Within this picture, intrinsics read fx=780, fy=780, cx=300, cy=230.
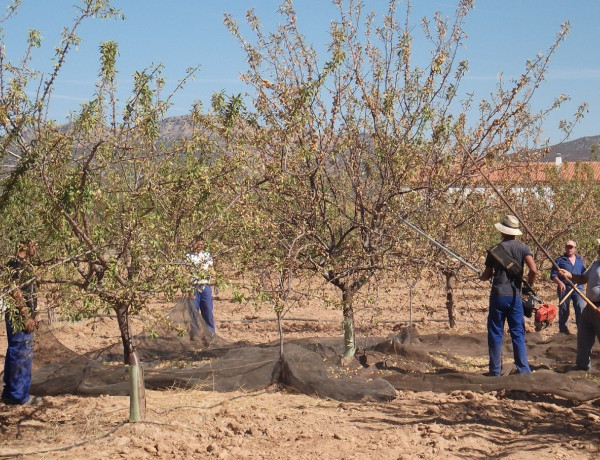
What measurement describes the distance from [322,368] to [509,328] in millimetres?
1975

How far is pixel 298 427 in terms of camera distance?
664cm

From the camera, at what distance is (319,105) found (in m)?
7.94

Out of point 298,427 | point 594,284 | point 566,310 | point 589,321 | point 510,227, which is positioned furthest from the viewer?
point 566,310

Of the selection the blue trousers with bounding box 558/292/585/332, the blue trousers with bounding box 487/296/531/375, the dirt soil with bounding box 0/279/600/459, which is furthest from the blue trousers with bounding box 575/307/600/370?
the blue trousers with bounding box 558/292/585/332

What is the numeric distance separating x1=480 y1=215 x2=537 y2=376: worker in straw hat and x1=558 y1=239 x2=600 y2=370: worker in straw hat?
2.71 ft

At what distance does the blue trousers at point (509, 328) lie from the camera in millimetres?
8000

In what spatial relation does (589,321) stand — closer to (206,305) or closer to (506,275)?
(506,275)

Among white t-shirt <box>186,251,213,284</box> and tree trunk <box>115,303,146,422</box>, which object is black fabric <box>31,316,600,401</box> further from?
white t-shirt <box>186,251,213,284</box>

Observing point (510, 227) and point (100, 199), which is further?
point (510, 227)

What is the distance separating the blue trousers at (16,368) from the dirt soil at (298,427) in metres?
0.14

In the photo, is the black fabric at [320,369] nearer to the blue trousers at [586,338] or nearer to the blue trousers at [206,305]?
the blue trousers at [586,338]

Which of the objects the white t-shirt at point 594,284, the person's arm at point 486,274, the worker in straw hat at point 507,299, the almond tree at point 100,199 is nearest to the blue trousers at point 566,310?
the white t-shirt at point 594,284

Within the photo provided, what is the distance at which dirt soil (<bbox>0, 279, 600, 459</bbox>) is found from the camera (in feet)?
19.6

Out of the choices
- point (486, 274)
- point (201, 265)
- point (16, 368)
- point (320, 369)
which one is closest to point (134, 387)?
point (201, 265)
